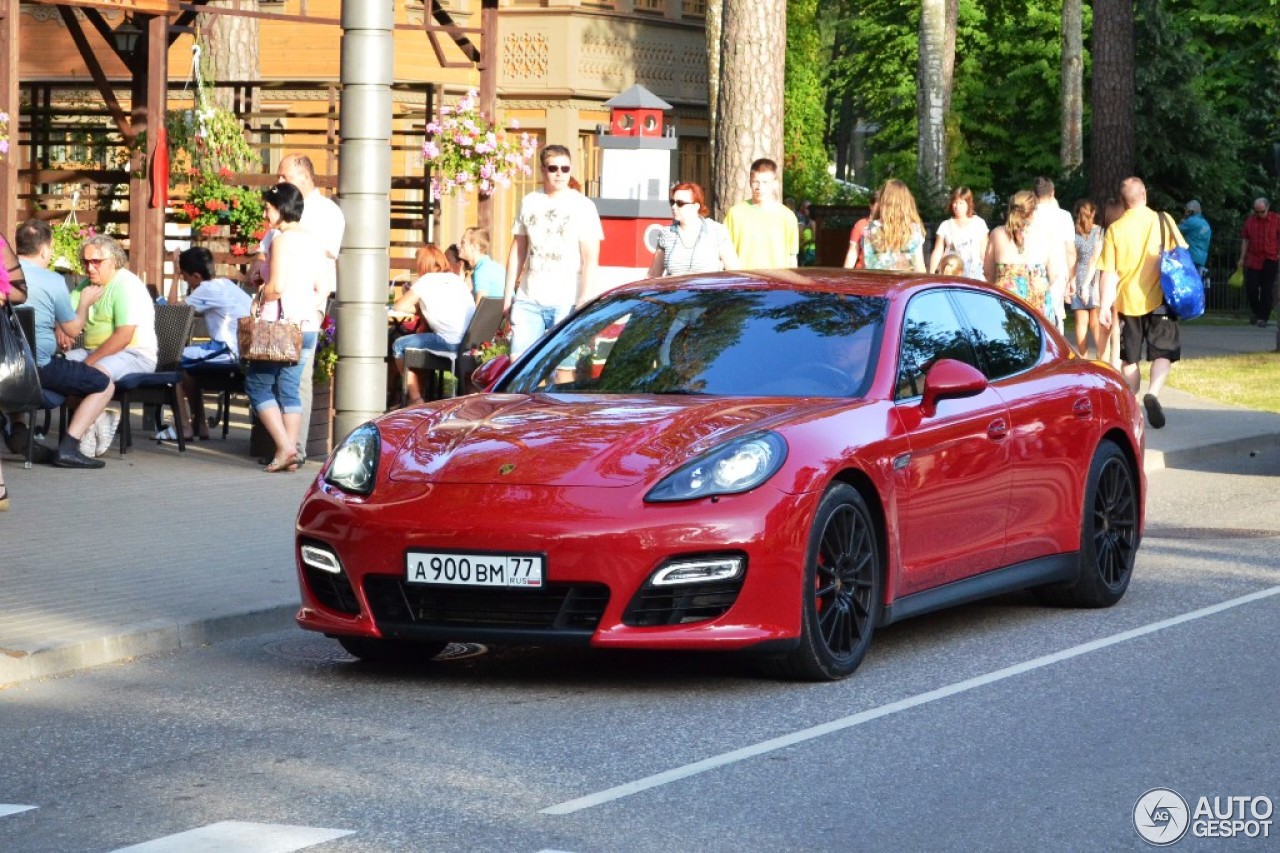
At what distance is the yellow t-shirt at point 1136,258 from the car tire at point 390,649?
11682 mm

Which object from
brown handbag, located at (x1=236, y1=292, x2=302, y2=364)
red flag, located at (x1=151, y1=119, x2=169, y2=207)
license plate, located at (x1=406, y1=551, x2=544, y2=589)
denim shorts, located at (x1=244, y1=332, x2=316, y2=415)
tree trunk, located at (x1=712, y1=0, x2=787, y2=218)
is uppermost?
tree trunk, located at (x1=712, y1=0, x2=787, y2=218)

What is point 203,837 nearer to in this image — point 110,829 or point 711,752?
point 110,829

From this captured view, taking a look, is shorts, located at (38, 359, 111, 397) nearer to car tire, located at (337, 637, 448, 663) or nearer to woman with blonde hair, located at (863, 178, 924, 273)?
woman with blonde hair, located at (863, 178, 924, 273)

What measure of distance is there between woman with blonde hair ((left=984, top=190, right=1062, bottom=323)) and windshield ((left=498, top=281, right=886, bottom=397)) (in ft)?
31.5

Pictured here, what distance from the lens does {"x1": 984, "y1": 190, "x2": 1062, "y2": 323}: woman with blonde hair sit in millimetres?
18969

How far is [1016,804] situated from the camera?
6.55 m

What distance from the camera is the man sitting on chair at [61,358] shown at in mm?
14969

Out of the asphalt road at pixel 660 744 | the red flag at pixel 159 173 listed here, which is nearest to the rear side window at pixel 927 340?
the asphalt road at pixel 660 744

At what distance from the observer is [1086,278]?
845 inches

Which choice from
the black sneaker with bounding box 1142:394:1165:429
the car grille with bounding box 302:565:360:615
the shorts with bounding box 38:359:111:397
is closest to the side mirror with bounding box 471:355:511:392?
the car grille with bounding box 302:565:360:615

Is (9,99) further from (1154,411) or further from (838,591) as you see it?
(838,591)

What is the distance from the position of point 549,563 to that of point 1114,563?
3432 millimetres

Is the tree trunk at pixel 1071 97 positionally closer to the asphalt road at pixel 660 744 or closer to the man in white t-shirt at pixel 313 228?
the man in white t-shirt at pixel 313 228

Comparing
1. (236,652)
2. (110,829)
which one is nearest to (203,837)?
(110,829)
